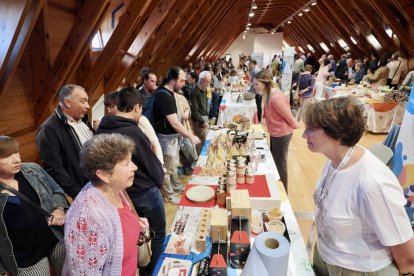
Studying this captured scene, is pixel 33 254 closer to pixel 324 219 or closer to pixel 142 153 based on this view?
pixel 142 153

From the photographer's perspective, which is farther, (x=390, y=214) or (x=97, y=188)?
(x=97, y=188)

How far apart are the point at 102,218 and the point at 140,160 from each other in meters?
0.75

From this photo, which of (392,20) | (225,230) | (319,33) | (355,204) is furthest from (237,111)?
(319,33)

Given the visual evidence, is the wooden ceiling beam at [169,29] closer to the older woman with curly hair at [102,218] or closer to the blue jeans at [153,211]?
the blue jeans at [153,211]

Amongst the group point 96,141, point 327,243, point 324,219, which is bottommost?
point 327,243

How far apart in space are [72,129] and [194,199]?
105 centimetres

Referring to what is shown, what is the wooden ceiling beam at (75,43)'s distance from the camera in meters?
2.62

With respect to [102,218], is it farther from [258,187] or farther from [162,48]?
[162,48]

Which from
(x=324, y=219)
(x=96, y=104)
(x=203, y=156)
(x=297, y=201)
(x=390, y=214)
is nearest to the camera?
(x=390, y=214)

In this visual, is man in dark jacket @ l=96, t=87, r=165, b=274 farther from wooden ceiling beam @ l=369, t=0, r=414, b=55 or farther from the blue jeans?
wooden ceiling beam @ l=369, t=0, r=414, b=55

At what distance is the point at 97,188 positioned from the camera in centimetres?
129

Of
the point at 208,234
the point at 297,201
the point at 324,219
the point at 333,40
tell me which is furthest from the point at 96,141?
the point at 333,40

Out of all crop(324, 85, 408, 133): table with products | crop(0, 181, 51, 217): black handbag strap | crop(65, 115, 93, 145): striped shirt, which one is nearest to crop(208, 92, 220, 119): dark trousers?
crop(324, 85, 408, 133): table with products

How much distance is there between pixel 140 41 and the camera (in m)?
4.42
